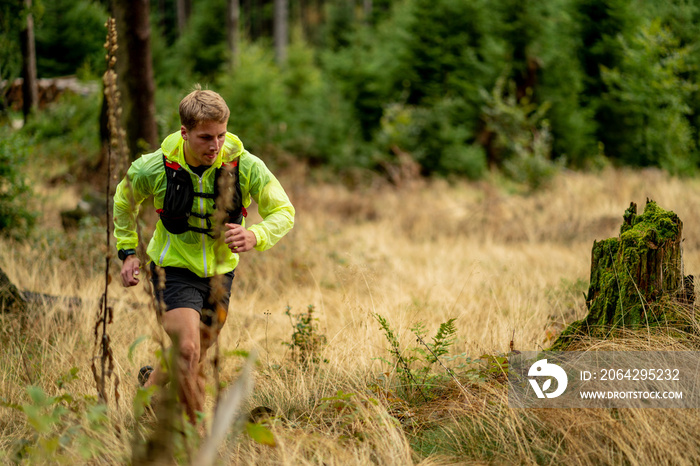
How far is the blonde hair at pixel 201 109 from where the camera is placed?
2873mm

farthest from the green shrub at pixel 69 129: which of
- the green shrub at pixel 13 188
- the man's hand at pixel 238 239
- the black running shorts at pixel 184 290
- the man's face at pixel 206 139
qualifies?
the man's hand at pixel 238 239

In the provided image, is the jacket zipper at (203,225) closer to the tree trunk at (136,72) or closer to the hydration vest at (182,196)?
the hydration vest at (182,196)

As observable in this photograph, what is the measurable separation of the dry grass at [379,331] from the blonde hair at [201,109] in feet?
3.29

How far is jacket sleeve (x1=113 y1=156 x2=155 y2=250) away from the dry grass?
0.41 m

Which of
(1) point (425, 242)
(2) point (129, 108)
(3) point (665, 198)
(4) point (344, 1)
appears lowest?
(1) point (425, 242)

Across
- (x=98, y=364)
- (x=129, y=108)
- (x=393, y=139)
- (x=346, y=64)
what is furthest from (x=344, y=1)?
(x=98, y=364)

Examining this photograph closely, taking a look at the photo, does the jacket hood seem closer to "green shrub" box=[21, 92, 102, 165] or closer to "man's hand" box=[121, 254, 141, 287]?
"man's hand" box=[121, 254, 141, 287]

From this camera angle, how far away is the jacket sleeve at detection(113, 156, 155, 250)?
3.13m

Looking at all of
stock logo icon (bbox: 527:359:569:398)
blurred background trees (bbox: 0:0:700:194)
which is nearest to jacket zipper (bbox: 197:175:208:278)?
stock logo icon (bbox: 527:359:569:398)

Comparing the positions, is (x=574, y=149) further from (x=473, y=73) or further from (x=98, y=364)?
(x=98, y=364)

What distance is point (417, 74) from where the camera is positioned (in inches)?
583

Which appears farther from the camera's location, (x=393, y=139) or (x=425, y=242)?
(x=393, y=139)

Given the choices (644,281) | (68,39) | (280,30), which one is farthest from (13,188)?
(280,30)

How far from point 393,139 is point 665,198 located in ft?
22.2
